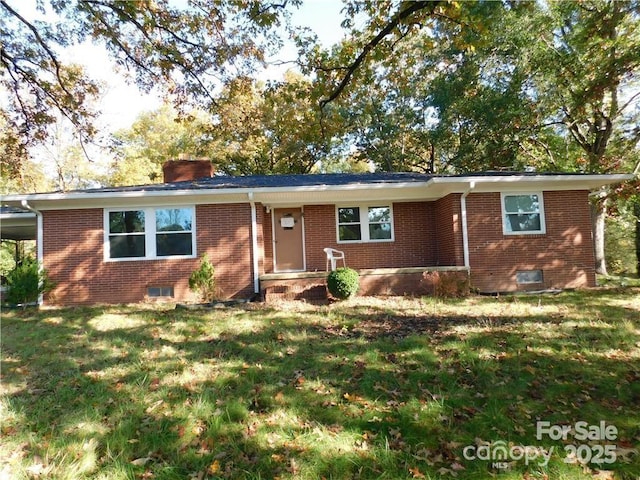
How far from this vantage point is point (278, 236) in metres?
12.1

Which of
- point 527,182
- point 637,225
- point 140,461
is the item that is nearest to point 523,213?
point 527,182

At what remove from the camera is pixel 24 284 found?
9.04m

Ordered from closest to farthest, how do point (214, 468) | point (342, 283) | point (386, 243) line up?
point (214, 468), point (342, 283), point (386, 243)

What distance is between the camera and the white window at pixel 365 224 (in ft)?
39.2

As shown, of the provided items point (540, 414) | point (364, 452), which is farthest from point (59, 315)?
point (540, 414)

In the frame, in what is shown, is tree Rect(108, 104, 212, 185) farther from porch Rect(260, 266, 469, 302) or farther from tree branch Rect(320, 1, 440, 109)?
tree branch Rect(320, 1, 440, 109)

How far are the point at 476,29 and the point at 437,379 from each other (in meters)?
5.65

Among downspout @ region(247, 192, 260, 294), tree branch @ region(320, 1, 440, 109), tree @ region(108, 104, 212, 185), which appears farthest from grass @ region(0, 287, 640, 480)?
tree @ region(108, 104, 212, 185)

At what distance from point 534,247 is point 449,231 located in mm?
2276

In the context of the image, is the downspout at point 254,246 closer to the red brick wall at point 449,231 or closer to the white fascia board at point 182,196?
the white fascia board at point 182,196

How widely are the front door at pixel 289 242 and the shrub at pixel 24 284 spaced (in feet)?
19.8

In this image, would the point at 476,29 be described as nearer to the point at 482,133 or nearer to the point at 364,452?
the point at 364,452

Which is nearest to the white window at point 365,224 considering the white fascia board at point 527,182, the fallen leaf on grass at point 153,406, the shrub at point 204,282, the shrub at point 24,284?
the white fascia board at point 527,182

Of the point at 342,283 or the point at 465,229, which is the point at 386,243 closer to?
the point at 465,229
